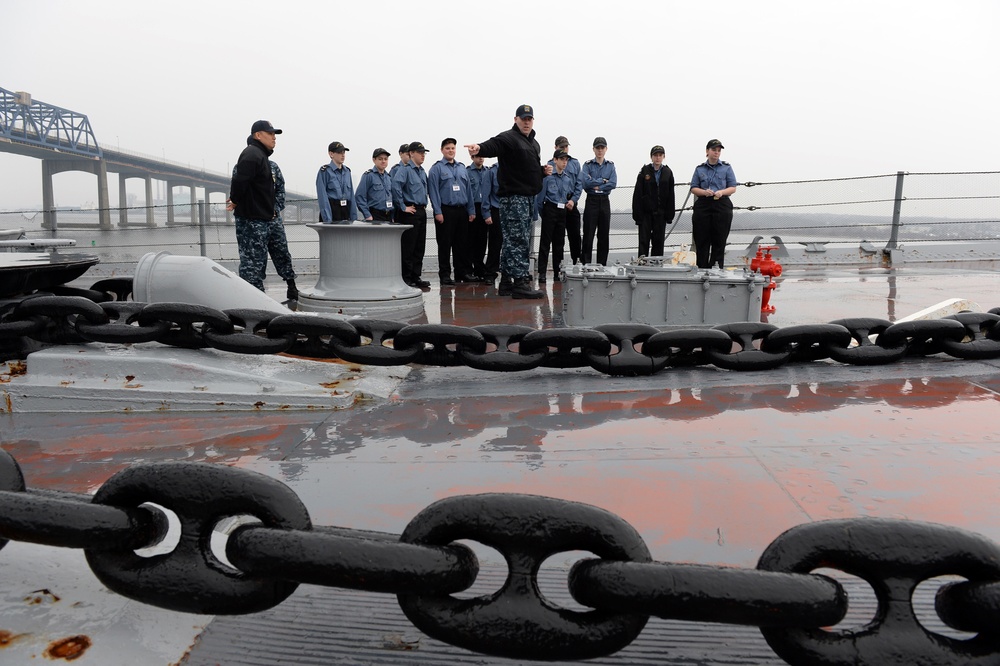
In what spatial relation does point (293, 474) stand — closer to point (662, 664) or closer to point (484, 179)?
point (662, 664)

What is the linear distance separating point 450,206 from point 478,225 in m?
0.53

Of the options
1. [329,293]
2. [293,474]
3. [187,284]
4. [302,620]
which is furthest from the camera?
[329,293]

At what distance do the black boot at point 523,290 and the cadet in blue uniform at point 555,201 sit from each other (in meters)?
1.23

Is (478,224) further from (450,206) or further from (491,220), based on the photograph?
(450,206)

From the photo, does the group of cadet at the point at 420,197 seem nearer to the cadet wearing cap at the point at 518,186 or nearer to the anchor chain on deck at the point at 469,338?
the cadet wearing cap at the point at 518,186

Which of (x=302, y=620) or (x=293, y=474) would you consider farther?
(x=293, y=474)

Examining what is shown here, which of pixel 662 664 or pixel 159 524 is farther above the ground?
pixel 159 524

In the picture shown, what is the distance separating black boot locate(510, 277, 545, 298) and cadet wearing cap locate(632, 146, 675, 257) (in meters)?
2.46

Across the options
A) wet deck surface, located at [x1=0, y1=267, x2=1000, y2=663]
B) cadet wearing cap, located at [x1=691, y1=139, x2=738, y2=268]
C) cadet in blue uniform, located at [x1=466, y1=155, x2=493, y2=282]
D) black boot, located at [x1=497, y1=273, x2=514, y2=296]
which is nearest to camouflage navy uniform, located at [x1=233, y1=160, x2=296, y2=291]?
black boot, located at [x1=497, y1=273, x2=514, y2=296]

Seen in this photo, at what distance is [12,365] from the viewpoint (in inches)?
122

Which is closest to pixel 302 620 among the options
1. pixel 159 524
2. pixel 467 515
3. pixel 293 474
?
pixel 159 524

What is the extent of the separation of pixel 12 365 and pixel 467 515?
2.85m

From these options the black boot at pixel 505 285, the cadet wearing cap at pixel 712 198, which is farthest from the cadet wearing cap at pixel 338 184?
the cadet wearing cap at pixel 712 198

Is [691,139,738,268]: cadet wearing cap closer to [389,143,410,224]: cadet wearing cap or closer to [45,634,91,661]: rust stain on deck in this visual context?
[389,143,410,224]: cadet wearing cap
